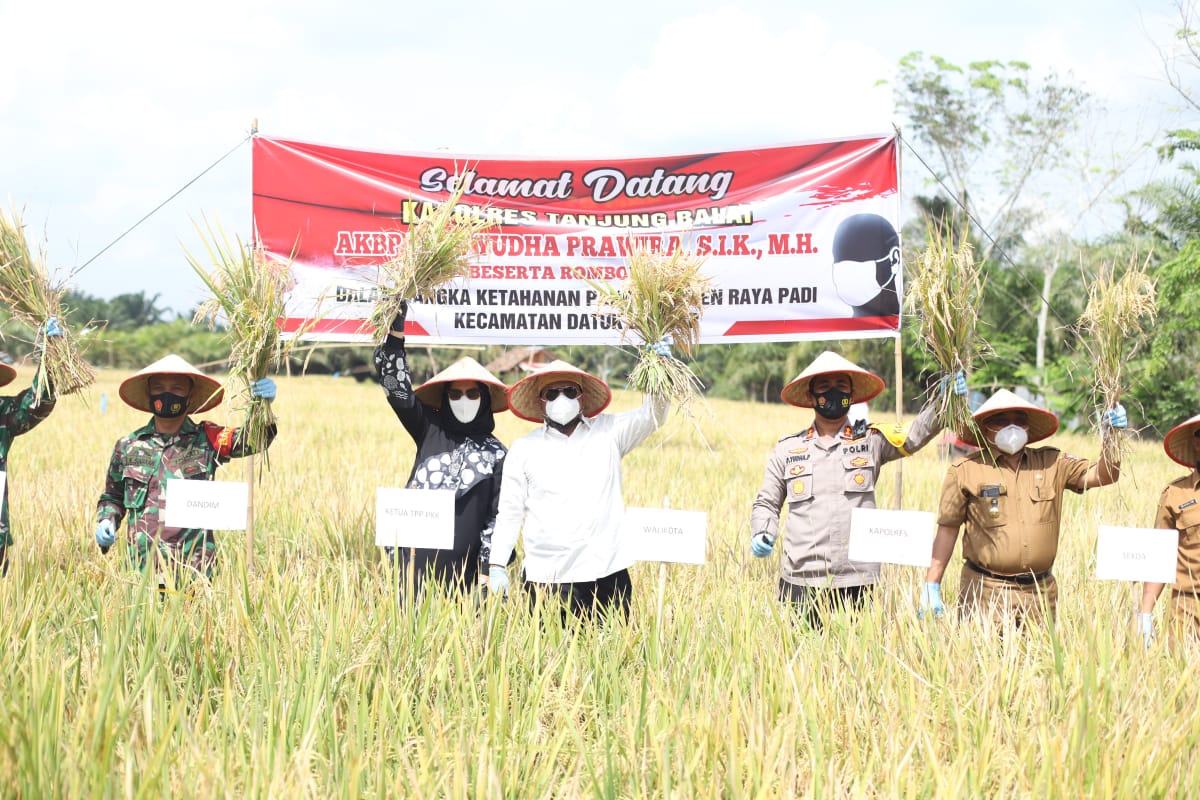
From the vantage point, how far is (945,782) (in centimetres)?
229

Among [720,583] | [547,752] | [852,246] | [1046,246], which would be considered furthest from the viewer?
[1046,246]

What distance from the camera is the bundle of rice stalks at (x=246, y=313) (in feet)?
13.5

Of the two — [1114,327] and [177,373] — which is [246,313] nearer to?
[177,373]

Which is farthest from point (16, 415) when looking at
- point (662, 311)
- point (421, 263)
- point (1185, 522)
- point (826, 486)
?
point (1185, 522)

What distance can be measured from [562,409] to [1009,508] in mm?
1859

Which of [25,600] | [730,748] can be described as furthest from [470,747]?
[25,600]

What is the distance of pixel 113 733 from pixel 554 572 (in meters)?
1.91

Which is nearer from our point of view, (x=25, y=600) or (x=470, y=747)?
(x=470, y=747)

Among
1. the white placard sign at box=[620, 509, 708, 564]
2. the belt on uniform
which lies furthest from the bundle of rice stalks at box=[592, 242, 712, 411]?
→ the belt on uniform

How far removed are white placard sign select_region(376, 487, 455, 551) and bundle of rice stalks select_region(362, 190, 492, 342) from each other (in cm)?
76

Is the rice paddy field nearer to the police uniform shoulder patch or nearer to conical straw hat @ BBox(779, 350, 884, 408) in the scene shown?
the police uniform shoulder patch

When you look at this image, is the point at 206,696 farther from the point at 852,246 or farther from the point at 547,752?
the point at 852,246

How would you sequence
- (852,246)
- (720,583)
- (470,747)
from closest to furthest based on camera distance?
(470,747)
(720,583)
(852,246)

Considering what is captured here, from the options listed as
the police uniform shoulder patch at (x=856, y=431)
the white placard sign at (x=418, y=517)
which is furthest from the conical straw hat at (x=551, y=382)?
the police uniform shoulder patch at (x=856, y=431)
